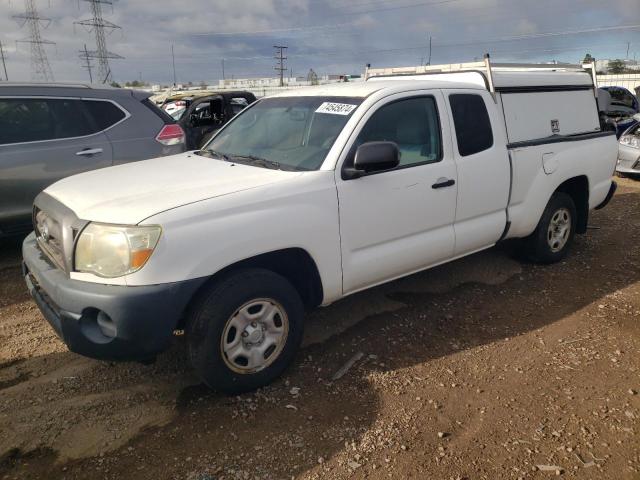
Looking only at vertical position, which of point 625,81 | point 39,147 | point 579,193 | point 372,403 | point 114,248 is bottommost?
point 372,403

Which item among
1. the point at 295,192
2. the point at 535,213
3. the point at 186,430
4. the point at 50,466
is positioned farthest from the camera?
the point at 535,213

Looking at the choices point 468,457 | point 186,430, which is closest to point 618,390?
point 468,457

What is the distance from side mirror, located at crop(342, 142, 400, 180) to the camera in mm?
3158

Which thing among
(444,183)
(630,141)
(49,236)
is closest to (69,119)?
(49,236)

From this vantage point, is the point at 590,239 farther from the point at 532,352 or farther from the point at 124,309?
the point at 124,309

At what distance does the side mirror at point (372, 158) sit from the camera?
3158 mm

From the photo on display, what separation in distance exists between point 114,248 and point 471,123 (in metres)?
2.93

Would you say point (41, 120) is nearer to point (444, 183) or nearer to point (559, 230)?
point (444, 183)

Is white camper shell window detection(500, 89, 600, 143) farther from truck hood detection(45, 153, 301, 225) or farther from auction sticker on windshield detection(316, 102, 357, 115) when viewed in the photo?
truck hood detection(45, 153, 301, 225)

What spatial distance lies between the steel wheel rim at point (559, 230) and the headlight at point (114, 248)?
13.4 ft

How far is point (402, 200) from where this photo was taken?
354 cm

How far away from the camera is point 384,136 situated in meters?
3.62

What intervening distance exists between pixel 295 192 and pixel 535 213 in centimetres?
278

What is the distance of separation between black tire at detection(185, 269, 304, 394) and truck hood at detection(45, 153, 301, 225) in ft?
1.71
